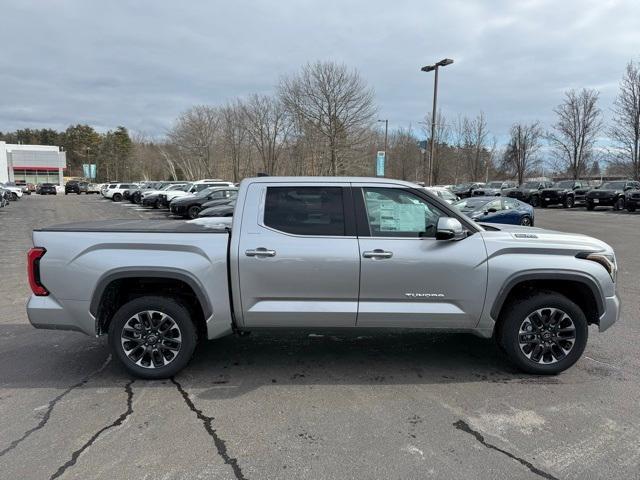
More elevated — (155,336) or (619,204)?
(619,204)

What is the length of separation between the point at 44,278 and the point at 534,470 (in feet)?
13.4

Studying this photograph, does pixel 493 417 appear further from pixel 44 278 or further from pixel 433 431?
pixel 44 278

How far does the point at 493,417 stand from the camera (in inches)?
142

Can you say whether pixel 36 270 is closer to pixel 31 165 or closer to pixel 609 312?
pixel 609 312

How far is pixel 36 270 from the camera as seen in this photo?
13.5ft

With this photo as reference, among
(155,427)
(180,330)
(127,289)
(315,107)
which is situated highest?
(315,107)

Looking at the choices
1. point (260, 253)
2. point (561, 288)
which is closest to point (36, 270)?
point (260, 253)

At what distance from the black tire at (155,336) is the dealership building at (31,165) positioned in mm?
91417

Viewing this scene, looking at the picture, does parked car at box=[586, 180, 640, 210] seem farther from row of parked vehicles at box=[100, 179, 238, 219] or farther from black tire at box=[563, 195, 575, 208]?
row of parked vehicles at box=[100, 179, 238, 219]

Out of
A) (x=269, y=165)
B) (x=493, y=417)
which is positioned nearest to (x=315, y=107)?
(x=269, y=165)

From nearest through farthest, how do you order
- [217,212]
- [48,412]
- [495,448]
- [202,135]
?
[495,448], [48,412], [217,212], [202,135]

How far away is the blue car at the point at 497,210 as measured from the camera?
15492mm

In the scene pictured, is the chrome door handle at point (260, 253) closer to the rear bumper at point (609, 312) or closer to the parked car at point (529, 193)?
the rear bumper at point (609, 312)

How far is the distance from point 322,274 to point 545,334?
7.02ft
